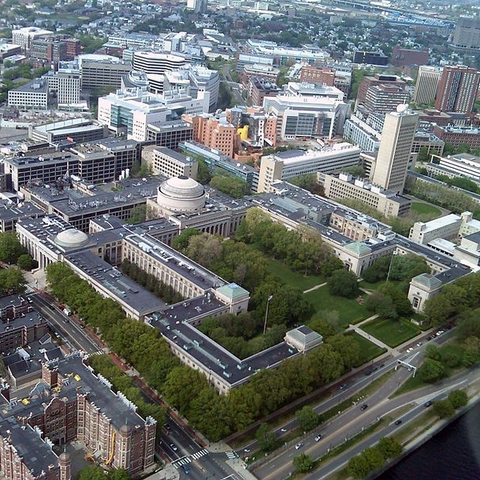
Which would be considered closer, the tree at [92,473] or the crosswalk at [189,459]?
the tree at [92,473]

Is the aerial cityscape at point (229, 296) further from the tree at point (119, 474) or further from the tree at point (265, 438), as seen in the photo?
the tree at point (119, 474)

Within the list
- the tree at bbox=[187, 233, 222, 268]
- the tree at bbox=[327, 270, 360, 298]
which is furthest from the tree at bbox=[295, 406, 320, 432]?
the tree at bbox=[187, 233, 222, 268]

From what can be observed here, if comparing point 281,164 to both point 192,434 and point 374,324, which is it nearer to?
point 374,324

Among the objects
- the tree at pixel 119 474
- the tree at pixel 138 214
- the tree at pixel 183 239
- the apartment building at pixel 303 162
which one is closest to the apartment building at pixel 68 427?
the tree at pixel 119 474

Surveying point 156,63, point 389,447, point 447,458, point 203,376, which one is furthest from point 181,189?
point 156,63

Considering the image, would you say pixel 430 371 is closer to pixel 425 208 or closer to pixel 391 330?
Answer: pixel 391 330

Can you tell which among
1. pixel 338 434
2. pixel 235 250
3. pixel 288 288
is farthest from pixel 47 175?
pixel 338 434
